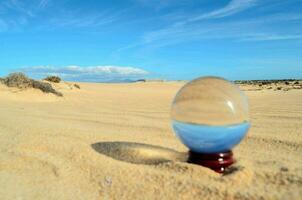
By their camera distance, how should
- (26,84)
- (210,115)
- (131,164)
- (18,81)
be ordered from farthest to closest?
(18,81), (26,84), (131,164), (210,115)

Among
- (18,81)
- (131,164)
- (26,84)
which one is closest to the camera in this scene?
(131,164)

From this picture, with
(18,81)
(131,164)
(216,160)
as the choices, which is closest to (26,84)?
(18,81)

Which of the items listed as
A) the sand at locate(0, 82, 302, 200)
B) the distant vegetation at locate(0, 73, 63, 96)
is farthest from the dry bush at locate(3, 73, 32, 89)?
the sand at locate(0, 82, 302, 200)

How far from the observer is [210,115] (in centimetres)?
261

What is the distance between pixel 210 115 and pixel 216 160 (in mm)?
314

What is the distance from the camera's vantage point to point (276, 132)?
14.0 feet

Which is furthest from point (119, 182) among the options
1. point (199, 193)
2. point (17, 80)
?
point (17, 80)

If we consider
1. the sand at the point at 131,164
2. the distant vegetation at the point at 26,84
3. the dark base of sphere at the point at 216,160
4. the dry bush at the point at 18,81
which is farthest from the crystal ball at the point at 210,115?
the dry bush at the point at 18,81

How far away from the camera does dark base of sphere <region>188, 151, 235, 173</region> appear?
8.83 ft

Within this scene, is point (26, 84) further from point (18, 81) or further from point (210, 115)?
point (210, 115)

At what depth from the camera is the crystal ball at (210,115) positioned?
2.61 metres

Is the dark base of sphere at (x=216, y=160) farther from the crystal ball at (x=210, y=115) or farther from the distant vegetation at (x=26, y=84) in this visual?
the distant vegetation at (x=26, y=84)

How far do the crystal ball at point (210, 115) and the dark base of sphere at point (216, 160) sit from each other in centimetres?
3

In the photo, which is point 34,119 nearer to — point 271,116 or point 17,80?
point 271,116
